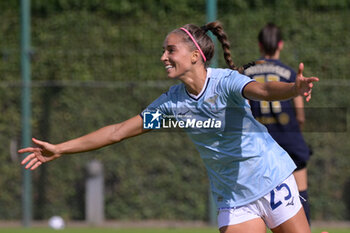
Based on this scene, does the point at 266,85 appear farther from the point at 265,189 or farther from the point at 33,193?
the point at 33,193

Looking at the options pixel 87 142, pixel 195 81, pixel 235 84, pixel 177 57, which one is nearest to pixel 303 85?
pixel 235 84

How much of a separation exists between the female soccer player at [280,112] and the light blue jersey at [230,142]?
1.37m

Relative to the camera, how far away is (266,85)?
3447mm

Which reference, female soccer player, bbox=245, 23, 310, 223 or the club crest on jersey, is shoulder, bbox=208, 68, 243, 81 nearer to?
the club crest on jersey

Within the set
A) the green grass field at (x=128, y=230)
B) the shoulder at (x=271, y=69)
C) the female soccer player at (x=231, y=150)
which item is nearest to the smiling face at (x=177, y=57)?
the female soccer player at (x=231, y=150)

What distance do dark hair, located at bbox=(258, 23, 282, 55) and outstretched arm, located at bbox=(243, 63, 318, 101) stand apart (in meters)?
1.99

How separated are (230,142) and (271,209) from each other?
0.46 metres

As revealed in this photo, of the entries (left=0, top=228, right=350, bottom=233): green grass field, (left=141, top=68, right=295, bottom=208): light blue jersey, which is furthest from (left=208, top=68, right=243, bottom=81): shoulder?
(left=0, top=228, right=350, bottom=233): green grass field

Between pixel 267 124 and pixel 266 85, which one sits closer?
pixel 266 85

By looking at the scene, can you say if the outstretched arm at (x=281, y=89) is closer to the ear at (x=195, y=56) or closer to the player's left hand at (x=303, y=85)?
the player's left hand at (x=303, y=85)

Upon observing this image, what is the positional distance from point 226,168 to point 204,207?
14.7 ft

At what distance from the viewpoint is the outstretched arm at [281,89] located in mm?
3229

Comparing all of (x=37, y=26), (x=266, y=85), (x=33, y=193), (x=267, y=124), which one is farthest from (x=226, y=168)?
(x=37, y=26)

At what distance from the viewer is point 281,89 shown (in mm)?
3352
